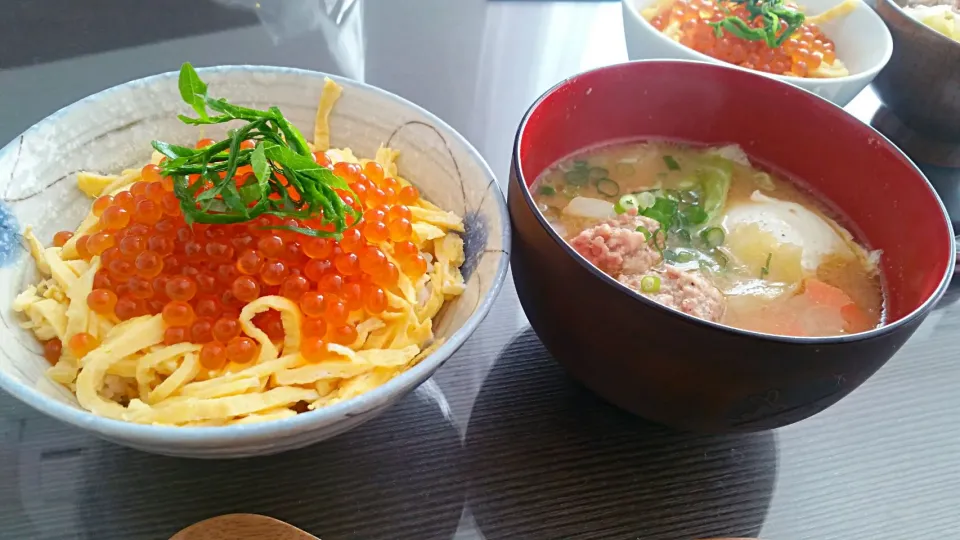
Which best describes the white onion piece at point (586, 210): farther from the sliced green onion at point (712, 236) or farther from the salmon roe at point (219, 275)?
the salmon roe at point (219, 275)

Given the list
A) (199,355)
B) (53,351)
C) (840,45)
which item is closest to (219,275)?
(199,355)

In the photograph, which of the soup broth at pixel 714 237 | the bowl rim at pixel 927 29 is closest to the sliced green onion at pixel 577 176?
the soup broth at pixel 714 237

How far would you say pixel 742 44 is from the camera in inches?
53.5

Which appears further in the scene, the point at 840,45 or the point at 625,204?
the point at 840,45

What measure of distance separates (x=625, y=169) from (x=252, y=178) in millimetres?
548

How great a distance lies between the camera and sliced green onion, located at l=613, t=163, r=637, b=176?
1.07 m

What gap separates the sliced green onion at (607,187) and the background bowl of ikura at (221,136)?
0.22 m

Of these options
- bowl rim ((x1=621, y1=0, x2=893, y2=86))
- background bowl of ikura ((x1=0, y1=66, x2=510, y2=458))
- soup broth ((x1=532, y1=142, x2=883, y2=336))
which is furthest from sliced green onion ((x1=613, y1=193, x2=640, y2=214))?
bowl rim ((x1=621, y1=0, x2=893, y2=86))

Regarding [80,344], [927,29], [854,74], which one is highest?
[927,29]

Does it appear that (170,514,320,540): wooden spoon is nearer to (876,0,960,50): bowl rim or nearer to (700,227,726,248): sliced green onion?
(700,227,726,248): sliced green onion

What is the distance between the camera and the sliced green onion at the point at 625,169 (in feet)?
3.51

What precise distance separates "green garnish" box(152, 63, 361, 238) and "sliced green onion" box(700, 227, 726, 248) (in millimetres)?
488

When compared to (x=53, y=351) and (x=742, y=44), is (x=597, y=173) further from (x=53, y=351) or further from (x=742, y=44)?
(x=53, y=351)

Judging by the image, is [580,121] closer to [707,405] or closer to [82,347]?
[707,405]
